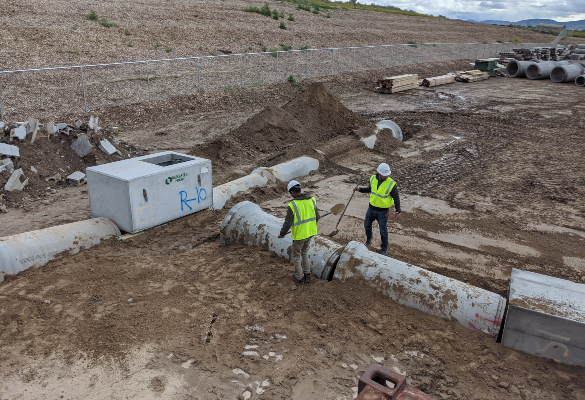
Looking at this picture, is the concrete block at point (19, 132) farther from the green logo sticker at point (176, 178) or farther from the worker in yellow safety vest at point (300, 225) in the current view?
the worker in yellow safety vest at point (300, 225)

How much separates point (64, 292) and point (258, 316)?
3.01 m

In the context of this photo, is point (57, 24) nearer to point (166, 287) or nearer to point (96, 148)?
point (96, 148)

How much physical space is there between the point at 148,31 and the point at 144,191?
22.7 meters

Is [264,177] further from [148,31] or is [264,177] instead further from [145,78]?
[148,31]

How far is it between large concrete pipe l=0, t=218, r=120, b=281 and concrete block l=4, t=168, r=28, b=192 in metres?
3.51

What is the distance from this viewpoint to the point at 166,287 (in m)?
7.07

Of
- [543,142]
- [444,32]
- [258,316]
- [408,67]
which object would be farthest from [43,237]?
[444,32]

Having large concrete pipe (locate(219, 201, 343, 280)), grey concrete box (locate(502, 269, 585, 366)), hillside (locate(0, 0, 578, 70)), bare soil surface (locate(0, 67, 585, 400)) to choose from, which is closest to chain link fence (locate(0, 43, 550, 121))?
hillside (locate(0, 0, 578, 70))

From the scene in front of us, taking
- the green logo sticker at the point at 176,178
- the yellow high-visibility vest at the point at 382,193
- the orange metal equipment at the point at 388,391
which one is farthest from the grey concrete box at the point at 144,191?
the orange metal equipment at the point at 388,391

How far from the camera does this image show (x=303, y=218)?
22.3ft

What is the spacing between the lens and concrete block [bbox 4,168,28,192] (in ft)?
34.3

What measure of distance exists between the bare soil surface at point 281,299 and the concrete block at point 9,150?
1.48 metres

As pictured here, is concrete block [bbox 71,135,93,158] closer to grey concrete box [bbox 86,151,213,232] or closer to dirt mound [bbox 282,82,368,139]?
grey concrete box [bbox 86,151,213,232]

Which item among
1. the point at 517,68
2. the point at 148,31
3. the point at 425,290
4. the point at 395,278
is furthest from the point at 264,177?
the point at 517,68
